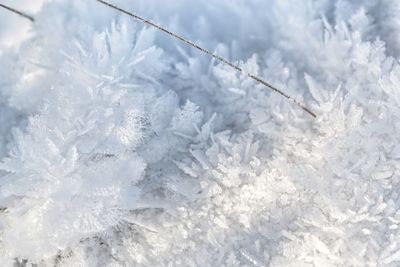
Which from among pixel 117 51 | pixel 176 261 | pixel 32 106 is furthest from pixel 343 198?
pixel 32 106

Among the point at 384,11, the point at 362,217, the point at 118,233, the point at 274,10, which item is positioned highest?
the point at 384,11

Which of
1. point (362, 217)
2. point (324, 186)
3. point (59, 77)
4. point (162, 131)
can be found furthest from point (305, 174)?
point (59, 77)

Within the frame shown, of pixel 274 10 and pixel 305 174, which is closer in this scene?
pixel 305 174

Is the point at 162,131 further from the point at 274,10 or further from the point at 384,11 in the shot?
the point at 384,11

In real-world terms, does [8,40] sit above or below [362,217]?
below

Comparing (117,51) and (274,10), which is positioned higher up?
(274,10)

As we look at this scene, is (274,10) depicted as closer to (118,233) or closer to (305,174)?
(305,174)
